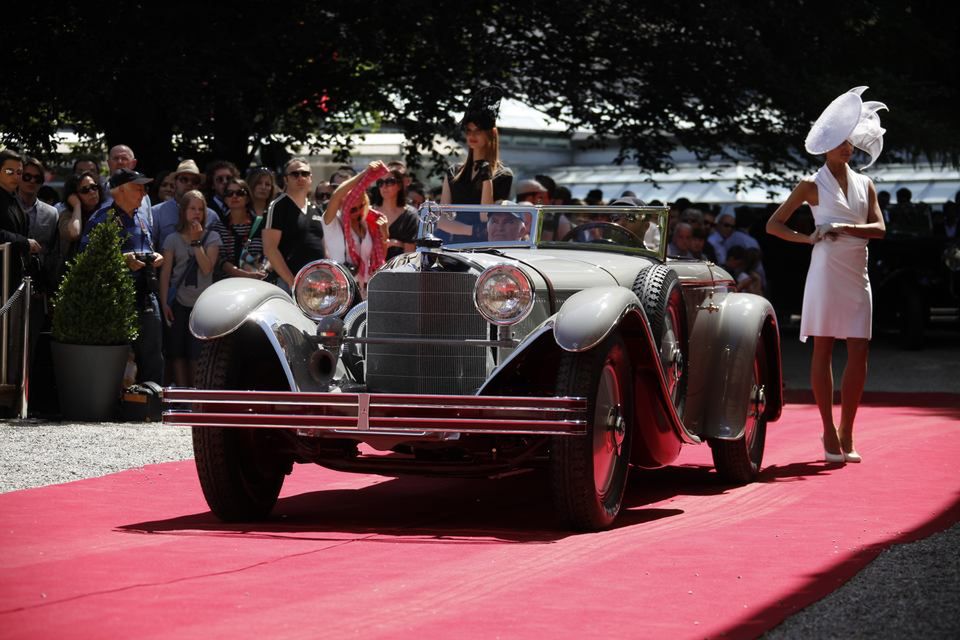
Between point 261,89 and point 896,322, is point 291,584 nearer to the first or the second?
point 261,89

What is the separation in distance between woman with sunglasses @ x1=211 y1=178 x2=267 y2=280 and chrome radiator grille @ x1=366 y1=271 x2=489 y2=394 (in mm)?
4104

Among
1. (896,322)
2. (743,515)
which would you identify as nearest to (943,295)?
(896,322)

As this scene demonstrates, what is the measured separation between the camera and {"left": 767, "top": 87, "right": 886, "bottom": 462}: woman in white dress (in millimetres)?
8844

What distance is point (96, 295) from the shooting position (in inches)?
416

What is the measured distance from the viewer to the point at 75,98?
15.6 metres

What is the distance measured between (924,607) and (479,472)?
7.16ft

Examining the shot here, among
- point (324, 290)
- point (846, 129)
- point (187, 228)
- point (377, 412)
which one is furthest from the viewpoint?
point (187, 228)

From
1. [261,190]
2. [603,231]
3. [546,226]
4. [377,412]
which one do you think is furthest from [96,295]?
[377,412]

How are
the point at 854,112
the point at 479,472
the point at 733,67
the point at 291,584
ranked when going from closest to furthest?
1. the point at 291,584
2. the point at 479,472
3. the point at 854,112
4. the point at 733,67

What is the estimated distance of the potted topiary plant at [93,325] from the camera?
10.5 meters

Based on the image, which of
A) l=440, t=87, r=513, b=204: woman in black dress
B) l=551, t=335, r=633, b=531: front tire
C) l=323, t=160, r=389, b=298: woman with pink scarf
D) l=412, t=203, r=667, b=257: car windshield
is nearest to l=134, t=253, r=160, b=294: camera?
l=323, t=160, r=389, b=298: woman with pink scarf

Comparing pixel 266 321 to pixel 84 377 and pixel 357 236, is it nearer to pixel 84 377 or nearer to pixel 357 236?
pixel 357 236

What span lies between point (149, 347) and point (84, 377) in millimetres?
546

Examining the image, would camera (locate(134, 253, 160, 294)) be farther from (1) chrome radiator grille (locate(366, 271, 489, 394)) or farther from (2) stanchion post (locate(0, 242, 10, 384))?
(1) chrome radiator grille (locate(366, 271, 489, 394))
